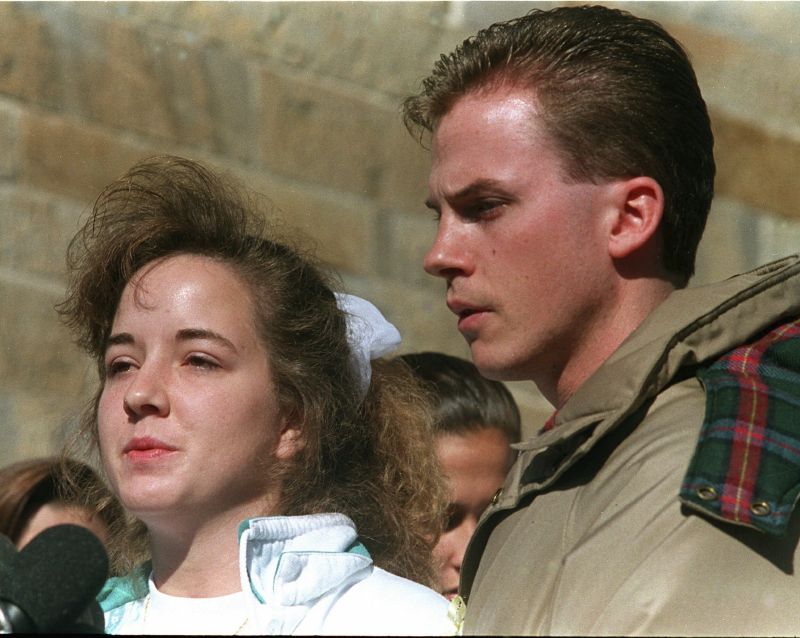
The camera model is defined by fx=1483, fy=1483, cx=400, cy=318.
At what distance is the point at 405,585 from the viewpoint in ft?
8.38

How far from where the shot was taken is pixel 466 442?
3375 millimetres

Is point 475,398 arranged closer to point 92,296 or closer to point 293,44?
point 92,296

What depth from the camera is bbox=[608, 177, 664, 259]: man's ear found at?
2.29 meters

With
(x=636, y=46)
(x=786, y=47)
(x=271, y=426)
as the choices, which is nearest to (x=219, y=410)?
(x=271, y=426)

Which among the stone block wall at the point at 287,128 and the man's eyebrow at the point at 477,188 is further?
the stone block wall at the point at 287,128

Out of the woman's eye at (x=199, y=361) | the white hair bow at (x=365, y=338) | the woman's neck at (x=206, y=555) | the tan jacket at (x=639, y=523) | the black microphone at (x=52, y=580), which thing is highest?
the tan jacket at (x=639, y=523)

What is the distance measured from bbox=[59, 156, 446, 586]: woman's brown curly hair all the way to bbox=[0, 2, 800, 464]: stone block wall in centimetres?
131

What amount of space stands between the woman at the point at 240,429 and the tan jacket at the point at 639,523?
32 centimetres

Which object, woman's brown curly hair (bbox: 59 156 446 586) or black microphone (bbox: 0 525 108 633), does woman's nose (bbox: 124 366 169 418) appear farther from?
black microphone (bbox: 0 525 108 633)

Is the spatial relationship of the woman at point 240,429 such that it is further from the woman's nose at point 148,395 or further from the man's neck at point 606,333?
the man's neck at point 606,333

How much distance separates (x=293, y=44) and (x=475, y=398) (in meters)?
1.92

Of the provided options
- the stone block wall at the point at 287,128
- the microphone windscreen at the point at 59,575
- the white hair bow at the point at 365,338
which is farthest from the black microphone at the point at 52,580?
the stone block wall at the point at 287,128

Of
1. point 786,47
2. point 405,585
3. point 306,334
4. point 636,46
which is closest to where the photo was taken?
point 636,46

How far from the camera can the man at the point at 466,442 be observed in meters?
3.28
